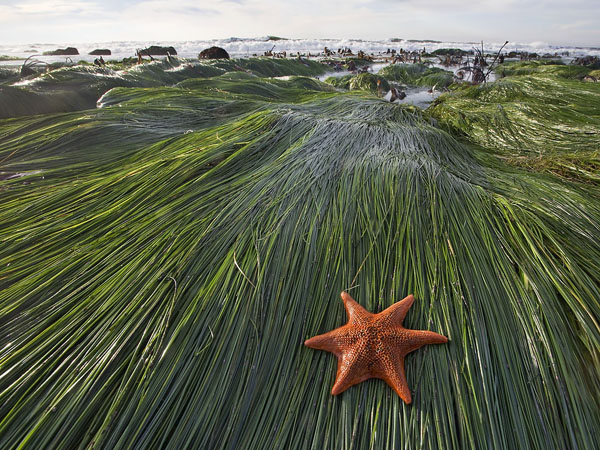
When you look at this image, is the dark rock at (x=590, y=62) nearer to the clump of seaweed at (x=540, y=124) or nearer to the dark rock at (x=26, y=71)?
the clump of seaweed at (x=540, y=124)

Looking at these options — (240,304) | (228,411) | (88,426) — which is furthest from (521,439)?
(88,426)

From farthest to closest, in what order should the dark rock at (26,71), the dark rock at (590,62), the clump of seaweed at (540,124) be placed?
the dark rock at (590,62), the dark rock at (26,71), the clump of seaweed at (540,124)

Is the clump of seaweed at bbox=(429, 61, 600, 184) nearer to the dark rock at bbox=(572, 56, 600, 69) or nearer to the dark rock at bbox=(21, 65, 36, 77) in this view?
the dark rock at bbox=(21, 65, 36, 77)

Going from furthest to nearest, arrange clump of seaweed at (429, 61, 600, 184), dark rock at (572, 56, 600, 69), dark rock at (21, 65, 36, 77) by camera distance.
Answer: dark rock at (572, 56, 600, 69)
dark rock at (21, 65, 36, 77)
clump of seaweed at (429, 61, 600, 184)

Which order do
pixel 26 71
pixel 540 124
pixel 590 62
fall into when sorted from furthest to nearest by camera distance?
pixel 590 62
pixel 26 71
pixel 540 124

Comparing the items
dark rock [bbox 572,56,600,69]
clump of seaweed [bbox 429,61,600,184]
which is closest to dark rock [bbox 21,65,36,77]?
clump of seaweed [bbox 429,61,600,184]

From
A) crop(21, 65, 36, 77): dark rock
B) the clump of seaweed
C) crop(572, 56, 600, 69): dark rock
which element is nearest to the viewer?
the clump of seaweed

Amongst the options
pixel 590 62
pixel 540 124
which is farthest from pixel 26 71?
pixel 590 62

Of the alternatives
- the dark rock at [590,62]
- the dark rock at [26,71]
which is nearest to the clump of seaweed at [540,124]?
the dark rock at [26,71]

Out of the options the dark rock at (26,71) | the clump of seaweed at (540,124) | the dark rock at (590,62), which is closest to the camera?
the clump of seaweed at (540,124)

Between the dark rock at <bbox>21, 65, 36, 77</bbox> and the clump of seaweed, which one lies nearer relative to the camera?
the clump of seaweed

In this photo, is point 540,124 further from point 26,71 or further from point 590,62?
point 590,62
